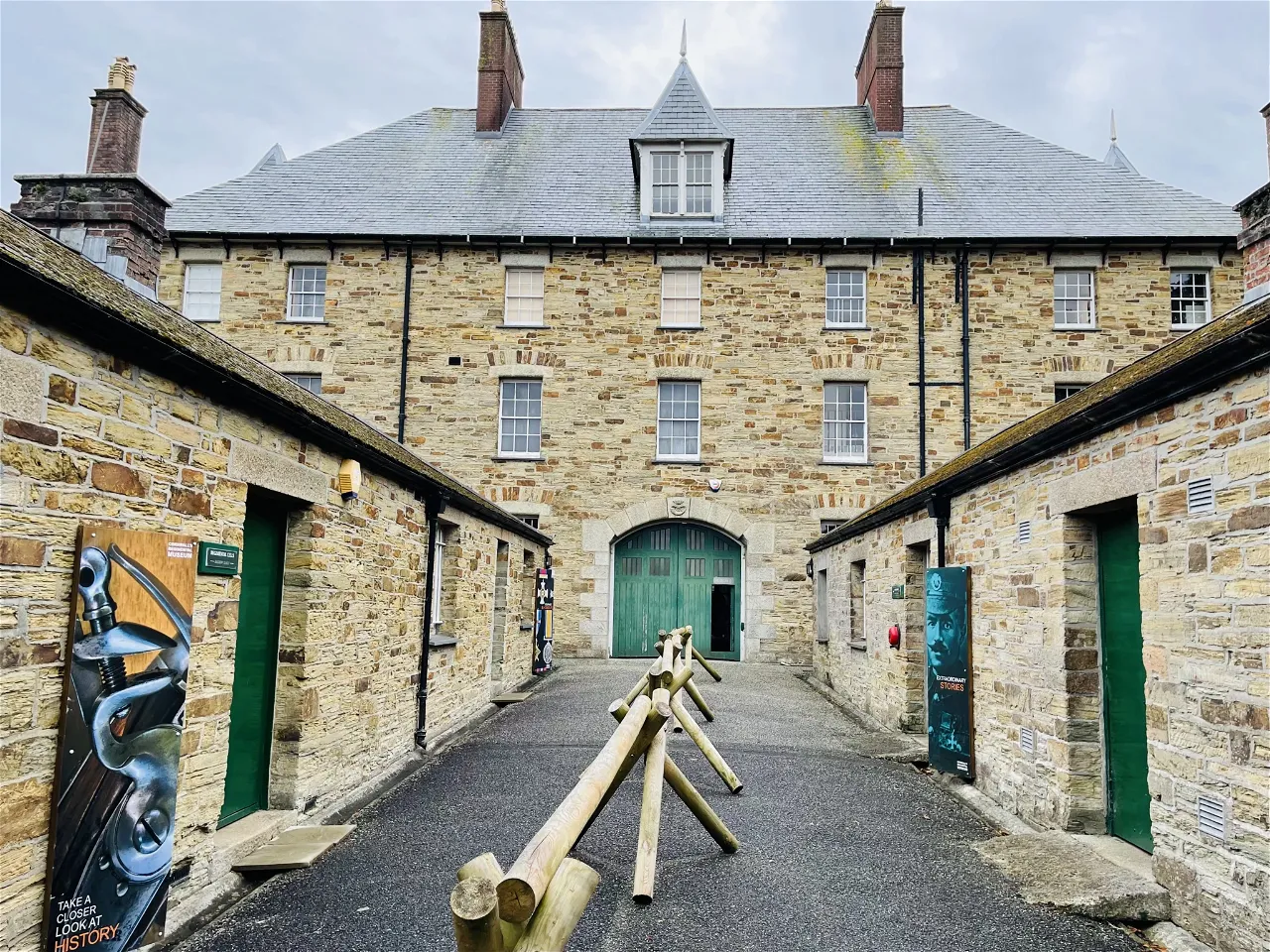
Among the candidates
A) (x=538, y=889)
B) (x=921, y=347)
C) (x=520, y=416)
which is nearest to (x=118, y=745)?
(x=538, y=889)

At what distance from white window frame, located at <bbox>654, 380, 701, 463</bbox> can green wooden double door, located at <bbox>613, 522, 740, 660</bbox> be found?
144cm

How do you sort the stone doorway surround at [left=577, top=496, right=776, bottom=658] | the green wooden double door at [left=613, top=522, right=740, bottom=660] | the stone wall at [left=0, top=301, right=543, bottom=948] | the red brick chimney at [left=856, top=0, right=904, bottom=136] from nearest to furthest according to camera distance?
the stone wall at [left=0, top=301, right=543, bottom=948] < the stone doorway surround at [left=577, top=496, right=776, bottom=658] < the green wooden double door at [left=613, top=522, right=740, bottom=660] < the red brick chimney at [left=856, top=0, right=904, bottom=136]

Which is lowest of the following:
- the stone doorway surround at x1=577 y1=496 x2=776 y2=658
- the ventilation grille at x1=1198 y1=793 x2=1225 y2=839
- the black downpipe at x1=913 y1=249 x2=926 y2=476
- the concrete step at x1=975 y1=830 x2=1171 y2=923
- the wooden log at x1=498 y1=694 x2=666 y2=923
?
the concrete step at x1=975 y1=830 x2=1171 y2=923

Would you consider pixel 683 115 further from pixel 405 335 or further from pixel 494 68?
pixel 405 335

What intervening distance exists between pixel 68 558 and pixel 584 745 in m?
6.16

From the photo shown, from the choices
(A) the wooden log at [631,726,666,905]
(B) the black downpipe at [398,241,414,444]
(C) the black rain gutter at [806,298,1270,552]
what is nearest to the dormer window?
(B) the black downpipe at [398,241,414,444]

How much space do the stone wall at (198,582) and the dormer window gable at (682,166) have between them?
13190mm

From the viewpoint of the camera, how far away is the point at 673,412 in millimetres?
19188

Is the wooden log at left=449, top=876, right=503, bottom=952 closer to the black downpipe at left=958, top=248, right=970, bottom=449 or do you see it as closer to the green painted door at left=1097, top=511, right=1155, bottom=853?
the green painted door at left=1097, top=511, right=1155, bottom=853

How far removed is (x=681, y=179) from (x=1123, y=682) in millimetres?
16447

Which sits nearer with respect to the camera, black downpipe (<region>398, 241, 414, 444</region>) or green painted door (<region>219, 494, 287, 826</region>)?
green painted door (<region>219, 494, 287, 826</region>)

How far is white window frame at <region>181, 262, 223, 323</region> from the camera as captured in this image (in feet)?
63.7

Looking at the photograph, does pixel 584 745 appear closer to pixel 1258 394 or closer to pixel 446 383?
pixel 1258 394

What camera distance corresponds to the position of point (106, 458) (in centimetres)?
416
